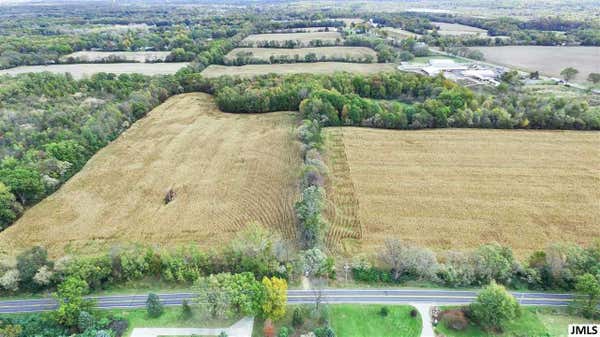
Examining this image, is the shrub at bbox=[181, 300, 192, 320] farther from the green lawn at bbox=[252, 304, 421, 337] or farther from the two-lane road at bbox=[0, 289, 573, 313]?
the green lawn at bbox=[252, 304, 421, 337]

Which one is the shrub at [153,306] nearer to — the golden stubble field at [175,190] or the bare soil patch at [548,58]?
the golden stubble field at [175,190]

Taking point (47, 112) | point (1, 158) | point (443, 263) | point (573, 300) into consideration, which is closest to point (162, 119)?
point (47, 112)

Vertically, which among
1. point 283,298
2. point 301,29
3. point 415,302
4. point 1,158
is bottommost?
point 415,302

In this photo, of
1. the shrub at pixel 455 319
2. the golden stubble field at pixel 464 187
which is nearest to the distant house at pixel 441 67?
the golden stubble field at pixel 464 187

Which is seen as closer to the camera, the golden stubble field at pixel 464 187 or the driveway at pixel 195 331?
the driveway at pixel 195 331

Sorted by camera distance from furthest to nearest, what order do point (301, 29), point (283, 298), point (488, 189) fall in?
point (301, 29) < point (488, 189) < point (283, 298)

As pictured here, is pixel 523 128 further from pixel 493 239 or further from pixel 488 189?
pixel 493 239

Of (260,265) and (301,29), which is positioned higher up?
(301,29)
